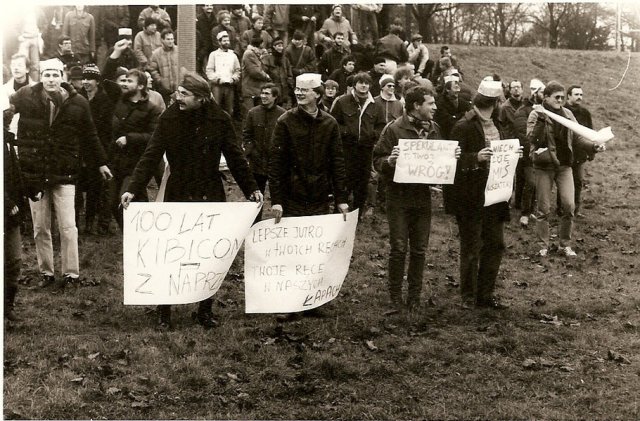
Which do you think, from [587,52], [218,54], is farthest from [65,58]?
[587,52]

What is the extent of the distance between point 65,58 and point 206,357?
8002mm

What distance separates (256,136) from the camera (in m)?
11.1

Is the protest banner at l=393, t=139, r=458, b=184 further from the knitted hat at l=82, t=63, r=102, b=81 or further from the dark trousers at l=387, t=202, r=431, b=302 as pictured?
the knitted hat at l=82, t=63, r=102, b=81

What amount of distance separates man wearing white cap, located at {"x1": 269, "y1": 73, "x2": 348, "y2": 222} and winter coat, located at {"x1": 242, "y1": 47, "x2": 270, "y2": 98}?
6.97m

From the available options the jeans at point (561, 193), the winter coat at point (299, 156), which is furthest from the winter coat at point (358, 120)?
the winter coat at point (299, 156)

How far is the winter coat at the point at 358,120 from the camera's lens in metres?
12.4

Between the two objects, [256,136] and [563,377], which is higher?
[256,136]

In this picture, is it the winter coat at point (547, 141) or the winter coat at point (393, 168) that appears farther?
the winter coat at point (547, 141)

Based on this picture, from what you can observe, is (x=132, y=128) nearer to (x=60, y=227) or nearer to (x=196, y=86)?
(x=60, y=227)

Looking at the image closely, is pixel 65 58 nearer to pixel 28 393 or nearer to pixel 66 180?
pixel 66 180

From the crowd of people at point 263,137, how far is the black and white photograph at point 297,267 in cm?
3

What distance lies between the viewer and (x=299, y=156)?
328 inches

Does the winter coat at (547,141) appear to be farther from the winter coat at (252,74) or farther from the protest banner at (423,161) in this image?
the winter coat at (252,74)

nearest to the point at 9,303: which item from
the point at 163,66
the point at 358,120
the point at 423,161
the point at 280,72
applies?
the point at 423,161
